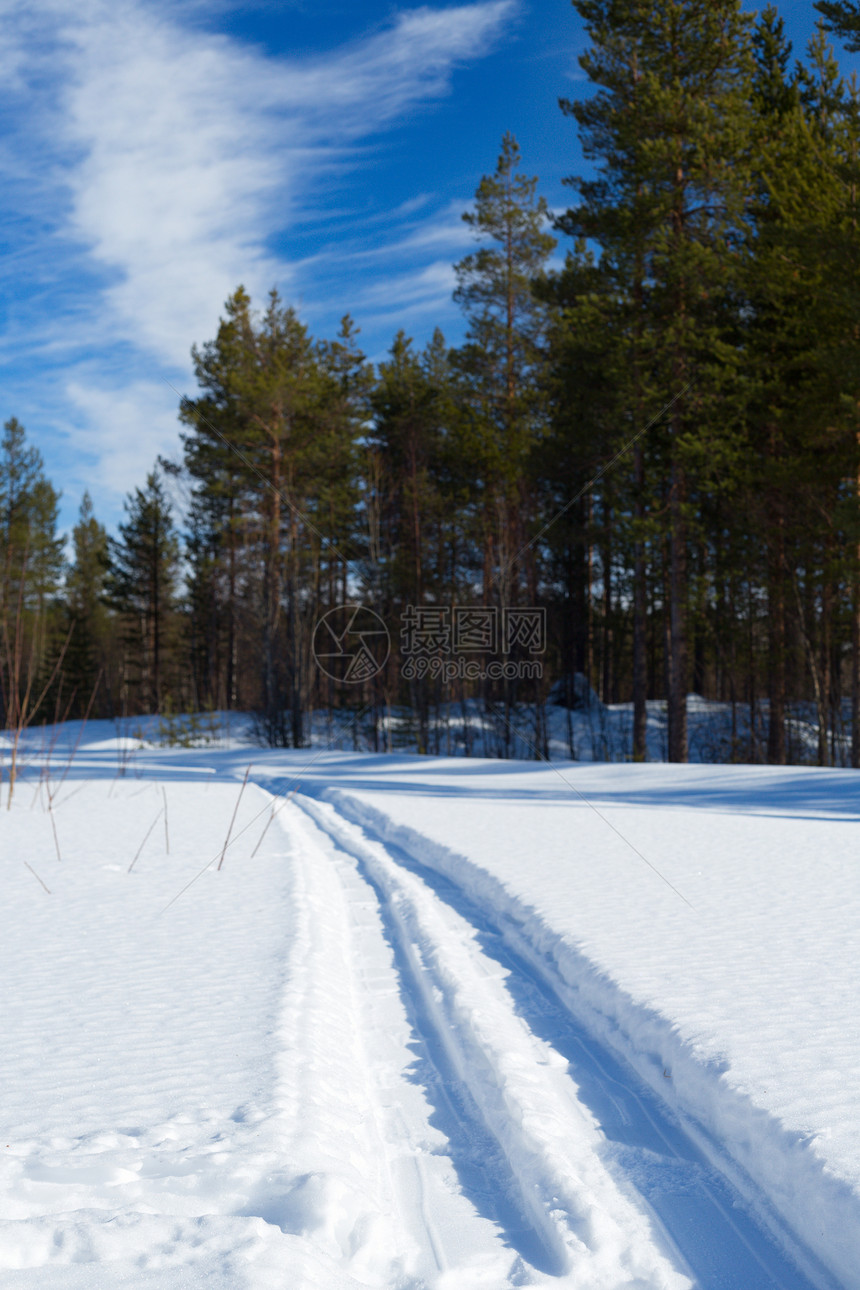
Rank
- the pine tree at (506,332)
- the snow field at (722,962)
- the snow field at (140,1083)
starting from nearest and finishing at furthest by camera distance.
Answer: the snow field at (140,1083)
the snow field at (722,962)
the pine tree at (506,332)

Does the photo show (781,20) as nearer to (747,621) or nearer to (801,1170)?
(747,621)

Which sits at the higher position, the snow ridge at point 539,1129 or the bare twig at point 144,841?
the snow ridge at point 539,1129

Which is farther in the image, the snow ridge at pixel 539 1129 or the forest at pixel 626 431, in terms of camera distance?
the forest at pixel 626 431

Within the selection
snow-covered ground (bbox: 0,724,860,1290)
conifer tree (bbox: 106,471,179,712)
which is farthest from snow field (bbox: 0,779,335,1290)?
conifer tree (bbox: 106,471,179,712)

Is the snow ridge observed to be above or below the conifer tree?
below

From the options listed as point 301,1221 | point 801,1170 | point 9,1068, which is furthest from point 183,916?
point 801,1170

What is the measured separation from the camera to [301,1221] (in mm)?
1837

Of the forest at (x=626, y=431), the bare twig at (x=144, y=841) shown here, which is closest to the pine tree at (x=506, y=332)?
the forest at (x=626, y=431)

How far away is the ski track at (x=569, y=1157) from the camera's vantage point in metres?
1.79

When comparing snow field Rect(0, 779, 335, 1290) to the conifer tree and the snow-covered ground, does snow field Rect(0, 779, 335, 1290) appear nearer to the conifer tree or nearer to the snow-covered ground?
the snow-covered ground

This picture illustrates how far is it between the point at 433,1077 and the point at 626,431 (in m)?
14.8

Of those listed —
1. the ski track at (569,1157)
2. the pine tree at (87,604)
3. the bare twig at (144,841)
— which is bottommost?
the bare twig at (144,841)

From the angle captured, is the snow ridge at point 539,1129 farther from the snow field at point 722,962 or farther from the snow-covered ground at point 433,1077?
the snow field at point 722,962

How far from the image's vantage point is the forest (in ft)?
47.3
